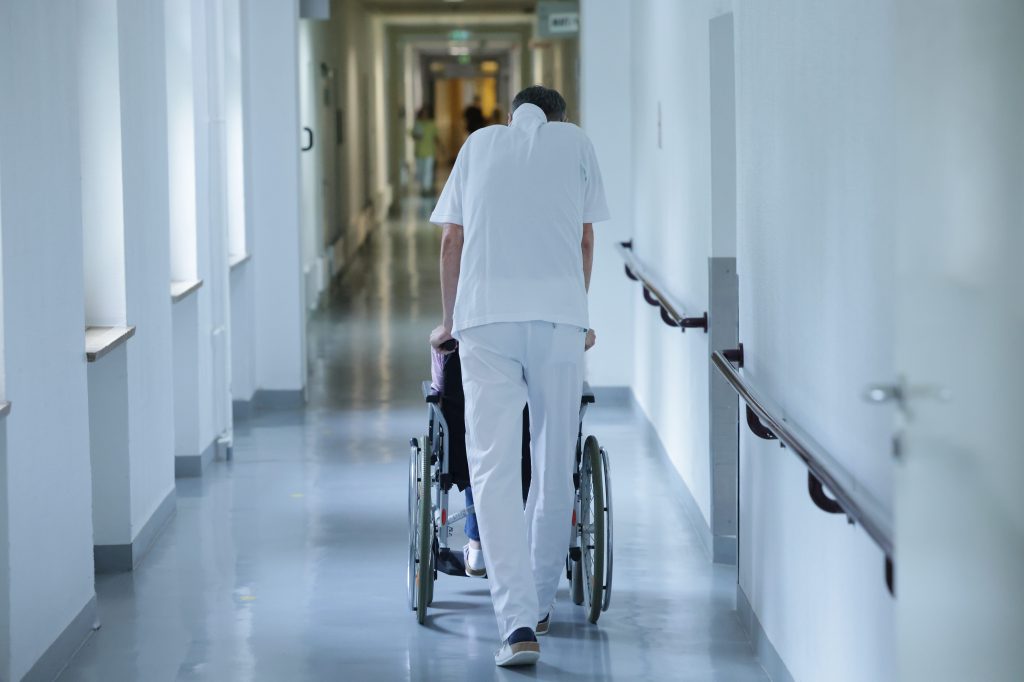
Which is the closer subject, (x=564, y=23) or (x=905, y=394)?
(x=905, y=394)

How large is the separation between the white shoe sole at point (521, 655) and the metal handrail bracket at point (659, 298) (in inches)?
69.1

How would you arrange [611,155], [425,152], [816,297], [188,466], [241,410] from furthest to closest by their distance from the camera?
1. [425,152]
2. [611,155]
3. [241,410]
4. [188,466]
5. [816,297]

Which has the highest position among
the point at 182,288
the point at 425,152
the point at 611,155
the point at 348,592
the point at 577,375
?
the point at 425,152

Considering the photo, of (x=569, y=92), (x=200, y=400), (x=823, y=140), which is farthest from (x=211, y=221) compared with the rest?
(x=569, y=92)

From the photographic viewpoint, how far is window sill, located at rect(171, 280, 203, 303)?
6328 millimetres

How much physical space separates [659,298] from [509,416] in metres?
2.10

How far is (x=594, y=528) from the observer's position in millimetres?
4340

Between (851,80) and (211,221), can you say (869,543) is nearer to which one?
(851,80)

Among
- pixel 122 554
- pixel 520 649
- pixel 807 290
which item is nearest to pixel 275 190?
pixel 122 554

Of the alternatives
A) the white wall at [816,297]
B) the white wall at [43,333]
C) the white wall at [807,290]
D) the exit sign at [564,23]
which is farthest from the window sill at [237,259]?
the white wall at [816,297]

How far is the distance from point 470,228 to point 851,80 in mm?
1409

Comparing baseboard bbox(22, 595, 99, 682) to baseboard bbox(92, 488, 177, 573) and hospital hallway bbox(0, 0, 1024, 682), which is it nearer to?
hospital hallway bbox(0, 0, 1024, 682)

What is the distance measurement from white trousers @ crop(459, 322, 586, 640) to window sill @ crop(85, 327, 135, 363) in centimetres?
126

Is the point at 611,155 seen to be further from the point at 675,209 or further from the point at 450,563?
the point at 450,563
